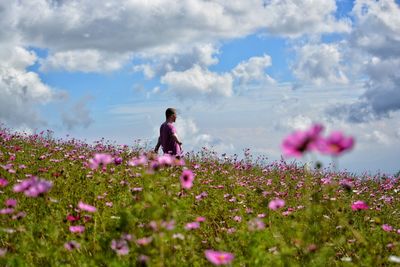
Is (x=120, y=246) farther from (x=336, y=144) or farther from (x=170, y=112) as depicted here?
(x=170, y=112)

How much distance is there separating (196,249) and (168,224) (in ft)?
6.82

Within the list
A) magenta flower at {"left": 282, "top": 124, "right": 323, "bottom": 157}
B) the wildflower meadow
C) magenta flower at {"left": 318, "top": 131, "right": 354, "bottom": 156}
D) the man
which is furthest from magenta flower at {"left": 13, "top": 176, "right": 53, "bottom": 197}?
the man

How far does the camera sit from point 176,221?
4590 mm

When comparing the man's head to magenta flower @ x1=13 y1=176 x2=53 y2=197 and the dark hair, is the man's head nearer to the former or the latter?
the dark hair

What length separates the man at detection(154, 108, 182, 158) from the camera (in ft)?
33.9

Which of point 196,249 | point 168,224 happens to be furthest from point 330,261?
point 168,224

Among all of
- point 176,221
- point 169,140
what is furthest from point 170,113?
point 176,221

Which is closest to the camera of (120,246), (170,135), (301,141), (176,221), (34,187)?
(301,141)

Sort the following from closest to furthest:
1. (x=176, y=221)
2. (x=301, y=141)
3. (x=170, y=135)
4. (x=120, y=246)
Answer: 1. (x=301, y=141)
2. (x=120, y=246)
3. (x=176, y=221)
4. (x=170, y=135)

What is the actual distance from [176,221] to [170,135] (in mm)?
5814

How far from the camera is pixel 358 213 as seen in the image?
7098 mm

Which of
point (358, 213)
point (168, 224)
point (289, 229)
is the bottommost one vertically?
point (358, 213)

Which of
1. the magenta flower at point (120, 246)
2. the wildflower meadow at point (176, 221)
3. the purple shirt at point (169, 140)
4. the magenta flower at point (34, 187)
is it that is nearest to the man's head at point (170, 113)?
the purple shirt at point (169, 140)

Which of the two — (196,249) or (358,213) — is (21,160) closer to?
(196,249)
